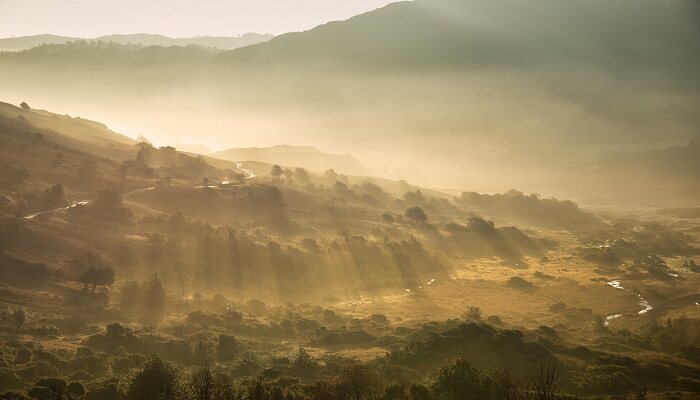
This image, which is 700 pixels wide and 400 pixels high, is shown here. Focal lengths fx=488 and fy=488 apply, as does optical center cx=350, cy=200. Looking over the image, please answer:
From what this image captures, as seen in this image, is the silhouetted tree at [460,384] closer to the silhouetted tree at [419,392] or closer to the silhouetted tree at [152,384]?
the silhouetted tree at [419,392]

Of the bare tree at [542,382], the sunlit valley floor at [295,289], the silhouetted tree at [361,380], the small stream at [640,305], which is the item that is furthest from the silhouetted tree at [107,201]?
the small stream at [640,305]

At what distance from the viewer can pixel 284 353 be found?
209ft

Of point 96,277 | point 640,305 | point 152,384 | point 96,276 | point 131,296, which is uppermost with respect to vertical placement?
point 152,384

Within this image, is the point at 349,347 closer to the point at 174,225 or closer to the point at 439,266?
the point at 439,266

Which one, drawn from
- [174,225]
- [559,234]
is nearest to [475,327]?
[174,225]

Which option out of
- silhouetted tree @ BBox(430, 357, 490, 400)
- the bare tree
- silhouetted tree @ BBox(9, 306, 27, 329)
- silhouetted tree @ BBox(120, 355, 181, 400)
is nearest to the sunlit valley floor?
silhouetted tree @ BBox(9, 306, 27, 329)

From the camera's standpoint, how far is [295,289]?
100500 millimetres

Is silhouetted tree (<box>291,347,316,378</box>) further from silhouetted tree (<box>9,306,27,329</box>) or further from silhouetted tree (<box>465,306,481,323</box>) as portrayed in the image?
silhouetted tree (<box>9,306,27,329</box>)

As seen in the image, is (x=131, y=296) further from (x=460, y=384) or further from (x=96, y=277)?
(x=460, y=384)

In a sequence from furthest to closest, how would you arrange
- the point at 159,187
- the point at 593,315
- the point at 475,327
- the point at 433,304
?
the point at 159,187 < the point at 433,304 < the point at 593,315 < the point at 475,327

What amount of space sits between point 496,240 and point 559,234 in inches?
1611

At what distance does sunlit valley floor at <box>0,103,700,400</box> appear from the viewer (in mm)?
54344

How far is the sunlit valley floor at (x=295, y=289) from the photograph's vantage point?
178ft

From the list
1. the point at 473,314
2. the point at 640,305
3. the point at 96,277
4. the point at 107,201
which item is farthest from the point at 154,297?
the point at 640,305
